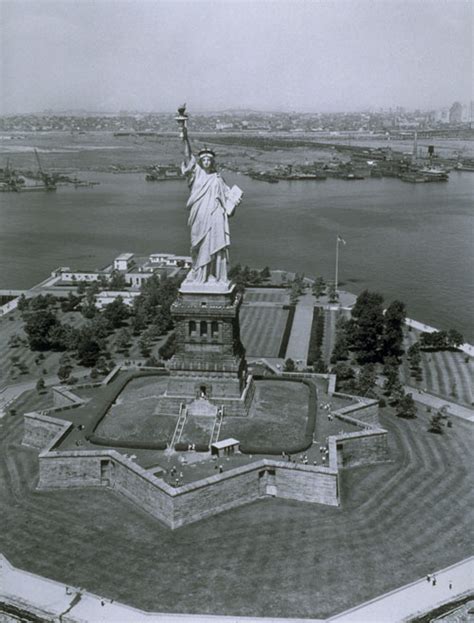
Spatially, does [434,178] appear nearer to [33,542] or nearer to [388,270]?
[388,270]

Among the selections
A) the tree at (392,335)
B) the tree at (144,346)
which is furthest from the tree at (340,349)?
the tree at (144,346)

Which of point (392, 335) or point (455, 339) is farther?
point (455, 339)

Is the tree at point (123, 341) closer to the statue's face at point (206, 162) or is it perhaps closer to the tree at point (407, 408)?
the tree at point (407, 408)

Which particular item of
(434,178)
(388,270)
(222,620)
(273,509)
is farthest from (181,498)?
(434,178)

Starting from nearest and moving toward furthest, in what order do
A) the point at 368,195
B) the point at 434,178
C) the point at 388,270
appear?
1. the point at 388,270
2. the point at 368,195
3. the point at 434,178

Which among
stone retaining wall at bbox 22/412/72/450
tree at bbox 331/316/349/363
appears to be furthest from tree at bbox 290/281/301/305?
stone retaining wall at bbox 22/412/72/450

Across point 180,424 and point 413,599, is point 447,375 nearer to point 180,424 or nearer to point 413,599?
point 180,424

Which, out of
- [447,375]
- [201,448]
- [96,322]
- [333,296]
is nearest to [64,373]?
[96,322]
